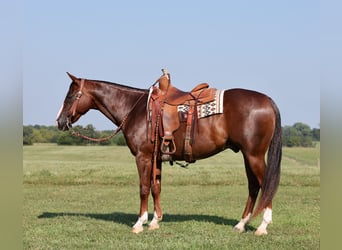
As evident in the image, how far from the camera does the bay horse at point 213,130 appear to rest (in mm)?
6797

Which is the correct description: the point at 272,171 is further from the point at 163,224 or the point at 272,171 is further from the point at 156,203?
the point at 163,224

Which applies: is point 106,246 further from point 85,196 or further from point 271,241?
point 85,196

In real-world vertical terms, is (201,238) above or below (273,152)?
below

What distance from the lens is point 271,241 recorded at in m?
6.24

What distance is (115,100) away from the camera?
7.96m

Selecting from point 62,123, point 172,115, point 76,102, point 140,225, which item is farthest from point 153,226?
point 76,102

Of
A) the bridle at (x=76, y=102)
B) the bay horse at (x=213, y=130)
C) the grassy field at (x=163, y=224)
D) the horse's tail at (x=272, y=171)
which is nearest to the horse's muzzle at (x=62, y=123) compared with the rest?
the bay horse at (x=213, y=130)

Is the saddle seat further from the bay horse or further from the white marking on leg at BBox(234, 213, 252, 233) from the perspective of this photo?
the white marking on leg at BBox(234, 213, 252, 233)

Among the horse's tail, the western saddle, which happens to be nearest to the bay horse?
the horse's tail

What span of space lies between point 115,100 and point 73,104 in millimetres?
778

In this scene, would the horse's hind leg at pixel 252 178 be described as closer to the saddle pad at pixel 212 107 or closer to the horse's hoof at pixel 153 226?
the saddle pad at pixel 212 107
